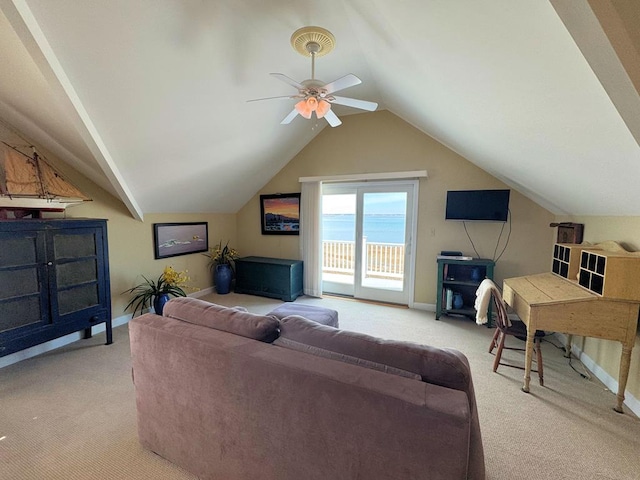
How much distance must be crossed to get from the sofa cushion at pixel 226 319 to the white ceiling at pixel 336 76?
1752 mm

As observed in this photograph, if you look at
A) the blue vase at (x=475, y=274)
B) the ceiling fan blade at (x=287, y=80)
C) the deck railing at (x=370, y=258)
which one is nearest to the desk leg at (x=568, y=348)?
the blue vase at (x=475, y=274)

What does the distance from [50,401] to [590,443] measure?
12.5ft

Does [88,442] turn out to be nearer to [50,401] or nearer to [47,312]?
[50,401]

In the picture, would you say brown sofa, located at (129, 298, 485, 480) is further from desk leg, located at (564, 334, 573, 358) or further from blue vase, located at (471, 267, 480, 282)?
blue vase, located at (471, 267, 480, 282)

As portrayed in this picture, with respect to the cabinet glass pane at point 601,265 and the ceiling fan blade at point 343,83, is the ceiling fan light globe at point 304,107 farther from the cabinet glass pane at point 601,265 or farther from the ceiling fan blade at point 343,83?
the cabinet glass pane at point 601,265

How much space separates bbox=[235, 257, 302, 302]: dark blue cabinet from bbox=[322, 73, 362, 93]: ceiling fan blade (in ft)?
9.59

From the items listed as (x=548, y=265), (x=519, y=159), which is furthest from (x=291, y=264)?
(x=548, y=265)

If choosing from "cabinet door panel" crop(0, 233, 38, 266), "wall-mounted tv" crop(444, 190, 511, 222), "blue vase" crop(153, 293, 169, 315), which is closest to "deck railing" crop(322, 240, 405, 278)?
"wall-mounted tv" crop(444, 190, 511, 222)

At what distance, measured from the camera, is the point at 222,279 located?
4.75 m

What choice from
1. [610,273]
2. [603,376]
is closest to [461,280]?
[603,376]

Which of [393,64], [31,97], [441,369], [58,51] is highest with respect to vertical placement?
[393,64]

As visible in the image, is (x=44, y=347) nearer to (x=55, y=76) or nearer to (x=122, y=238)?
(x=122, y=238)

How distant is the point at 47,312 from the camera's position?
2.48 m

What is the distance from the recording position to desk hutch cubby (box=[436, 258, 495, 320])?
3.52 meters
